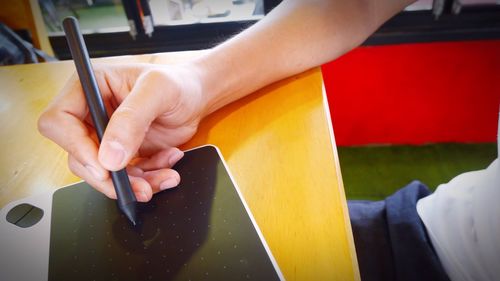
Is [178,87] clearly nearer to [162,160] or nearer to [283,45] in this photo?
[162,160]

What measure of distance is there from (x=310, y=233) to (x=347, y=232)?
4cm

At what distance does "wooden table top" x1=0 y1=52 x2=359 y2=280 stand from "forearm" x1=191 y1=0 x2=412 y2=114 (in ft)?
0.08

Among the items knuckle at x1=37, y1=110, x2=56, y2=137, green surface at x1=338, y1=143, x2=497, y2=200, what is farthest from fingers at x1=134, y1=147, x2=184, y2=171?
green surface at x1=338, y1=143, x2=497, y2=200

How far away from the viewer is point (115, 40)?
132 cm

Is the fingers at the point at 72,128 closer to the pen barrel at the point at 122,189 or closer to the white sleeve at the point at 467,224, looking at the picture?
the pen barrel at the point at 122,189

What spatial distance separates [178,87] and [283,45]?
0.20 m

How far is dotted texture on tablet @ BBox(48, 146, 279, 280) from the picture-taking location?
31 centimetres

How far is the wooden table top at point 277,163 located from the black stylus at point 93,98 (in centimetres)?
12

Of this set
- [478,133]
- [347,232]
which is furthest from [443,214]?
[478,133]

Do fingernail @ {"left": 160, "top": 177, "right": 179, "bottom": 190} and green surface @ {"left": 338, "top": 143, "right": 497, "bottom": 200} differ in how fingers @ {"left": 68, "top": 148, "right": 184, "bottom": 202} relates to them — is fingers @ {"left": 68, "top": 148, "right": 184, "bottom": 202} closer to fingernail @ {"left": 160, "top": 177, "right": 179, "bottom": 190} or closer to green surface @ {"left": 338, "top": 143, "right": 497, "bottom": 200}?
fingernail @ {"left": 160, "top": 177, "right": 179, "bottom": 190}

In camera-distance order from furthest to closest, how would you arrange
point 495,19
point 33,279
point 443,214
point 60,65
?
point 495,19
point 60,65
point 443,214
point 33,279

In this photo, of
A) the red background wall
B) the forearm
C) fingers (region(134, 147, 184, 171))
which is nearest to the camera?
fingers (region(134, 147, 184, 171))

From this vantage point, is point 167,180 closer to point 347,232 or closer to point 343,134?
point 347,232

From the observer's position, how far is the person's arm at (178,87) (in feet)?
1.22
